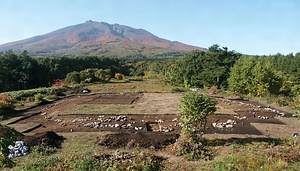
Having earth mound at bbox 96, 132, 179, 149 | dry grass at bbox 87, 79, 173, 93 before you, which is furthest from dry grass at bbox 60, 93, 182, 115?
dry grass at bbox 87, 79, 173, 93

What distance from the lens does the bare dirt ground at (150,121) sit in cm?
1411

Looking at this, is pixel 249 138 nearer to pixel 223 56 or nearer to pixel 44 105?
pixel 44 105

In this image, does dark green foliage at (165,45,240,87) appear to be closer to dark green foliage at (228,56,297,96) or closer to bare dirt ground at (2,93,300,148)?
dark green foliage at (228,56,297,96)

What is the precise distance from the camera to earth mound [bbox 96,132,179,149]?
12.0 metres

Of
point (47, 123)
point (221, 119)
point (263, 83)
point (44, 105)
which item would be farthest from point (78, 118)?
point (263, 83)

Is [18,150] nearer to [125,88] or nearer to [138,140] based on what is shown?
[138,140]

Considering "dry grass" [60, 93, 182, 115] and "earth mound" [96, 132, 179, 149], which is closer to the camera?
"earth mound" [96, 132, 179, 149]

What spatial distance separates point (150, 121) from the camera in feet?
59.1

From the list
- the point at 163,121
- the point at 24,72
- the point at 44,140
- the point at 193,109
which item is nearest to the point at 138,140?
the point at 193,109

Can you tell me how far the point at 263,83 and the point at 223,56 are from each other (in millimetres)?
11583

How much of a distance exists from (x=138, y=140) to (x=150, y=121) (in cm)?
571

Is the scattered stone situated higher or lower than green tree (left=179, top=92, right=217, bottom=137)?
lower

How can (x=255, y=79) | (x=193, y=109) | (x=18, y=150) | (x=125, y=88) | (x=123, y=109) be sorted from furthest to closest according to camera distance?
(x=125, y=88) < (x=255, y=79) < (x=123, y=109) < (x=193, y=109) < (x=18, y=150)

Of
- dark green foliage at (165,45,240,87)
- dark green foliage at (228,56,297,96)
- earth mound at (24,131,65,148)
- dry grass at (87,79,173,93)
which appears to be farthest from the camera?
dark green foliage at (165,45,240,87)
